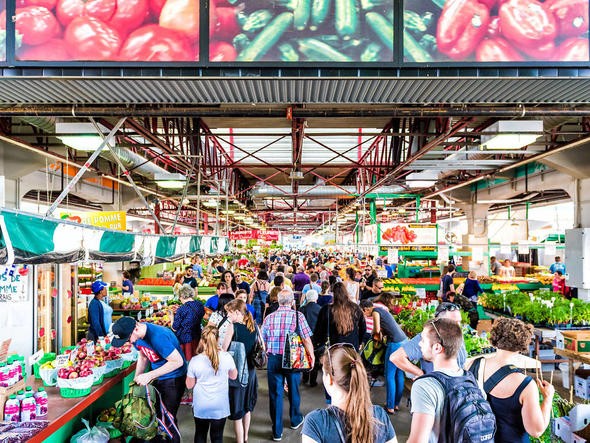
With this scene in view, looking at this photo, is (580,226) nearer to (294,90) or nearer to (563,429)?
(563,429)

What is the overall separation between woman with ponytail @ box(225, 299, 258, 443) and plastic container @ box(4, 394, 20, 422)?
6.73 feet

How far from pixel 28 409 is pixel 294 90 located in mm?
3728

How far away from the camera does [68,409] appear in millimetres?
4484

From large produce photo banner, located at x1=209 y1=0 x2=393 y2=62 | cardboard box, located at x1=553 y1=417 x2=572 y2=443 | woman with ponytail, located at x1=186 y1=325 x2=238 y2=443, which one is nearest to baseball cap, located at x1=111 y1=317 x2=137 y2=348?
woman with ponytail, located at x1=186 y1=325 x2=238 y2=443

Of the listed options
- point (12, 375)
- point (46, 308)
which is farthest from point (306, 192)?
point (12, 375)

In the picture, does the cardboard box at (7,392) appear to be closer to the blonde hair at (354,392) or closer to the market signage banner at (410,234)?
the blonde hair at (354,392)

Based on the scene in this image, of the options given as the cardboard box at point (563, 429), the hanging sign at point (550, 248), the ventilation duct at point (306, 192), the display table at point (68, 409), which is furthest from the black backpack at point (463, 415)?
the ventilation duct at point (306, 192)

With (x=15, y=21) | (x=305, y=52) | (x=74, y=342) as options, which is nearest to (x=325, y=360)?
(x=305, y=52)

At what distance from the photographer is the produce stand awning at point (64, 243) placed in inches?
163

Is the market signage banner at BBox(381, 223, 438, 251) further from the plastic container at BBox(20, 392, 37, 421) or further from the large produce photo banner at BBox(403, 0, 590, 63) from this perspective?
the plastic container at BBox(20, 392, 37, 421)

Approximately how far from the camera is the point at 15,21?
11.9 ft

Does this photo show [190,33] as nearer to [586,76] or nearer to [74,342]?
[586,76]

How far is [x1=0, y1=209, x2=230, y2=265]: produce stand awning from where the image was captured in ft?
13.6

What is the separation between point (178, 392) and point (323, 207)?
21.9 metres
